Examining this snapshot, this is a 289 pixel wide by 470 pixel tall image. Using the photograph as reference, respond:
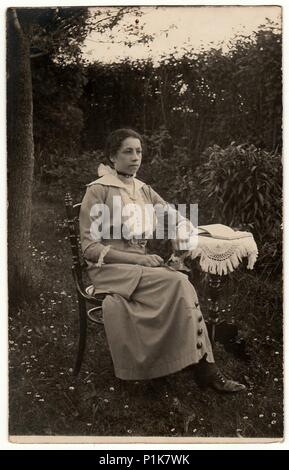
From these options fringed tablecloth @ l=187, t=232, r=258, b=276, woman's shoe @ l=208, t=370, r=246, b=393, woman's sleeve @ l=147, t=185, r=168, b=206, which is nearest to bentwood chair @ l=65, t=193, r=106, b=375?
woman's sleeve @ l=147, t=185, r=168, b=206

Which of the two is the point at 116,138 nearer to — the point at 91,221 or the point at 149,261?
the point at 91,221

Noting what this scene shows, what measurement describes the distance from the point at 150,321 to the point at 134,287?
0.72 feet

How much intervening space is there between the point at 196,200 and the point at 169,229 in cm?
25

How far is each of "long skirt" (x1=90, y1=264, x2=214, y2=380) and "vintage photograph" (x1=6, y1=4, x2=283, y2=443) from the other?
3 centimetres

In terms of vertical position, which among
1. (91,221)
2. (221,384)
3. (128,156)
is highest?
(128,156)

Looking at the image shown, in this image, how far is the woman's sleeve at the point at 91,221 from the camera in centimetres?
304

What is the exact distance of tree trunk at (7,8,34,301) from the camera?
10.3 ft

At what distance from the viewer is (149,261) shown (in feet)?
9.93

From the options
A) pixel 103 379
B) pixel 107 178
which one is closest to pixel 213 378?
pixel 103 379

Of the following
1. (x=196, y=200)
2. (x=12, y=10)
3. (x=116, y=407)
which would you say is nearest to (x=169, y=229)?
(x=196, y=200)

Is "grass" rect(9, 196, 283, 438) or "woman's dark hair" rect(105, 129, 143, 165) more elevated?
"woman's dark hair" rect(105, 129, 143, 165)

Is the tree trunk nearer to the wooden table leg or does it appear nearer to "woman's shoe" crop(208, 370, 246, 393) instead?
the wooden table leg

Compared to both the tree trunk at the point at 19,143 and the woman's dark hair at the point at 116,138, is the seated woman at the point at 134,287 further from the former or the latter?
the tree trunk at the point at 19,143

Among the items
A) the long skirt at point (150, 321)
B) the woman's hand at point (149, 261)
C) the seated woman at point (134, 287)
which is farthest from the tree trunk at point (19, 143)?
the woman's hand at point (149, 261)
